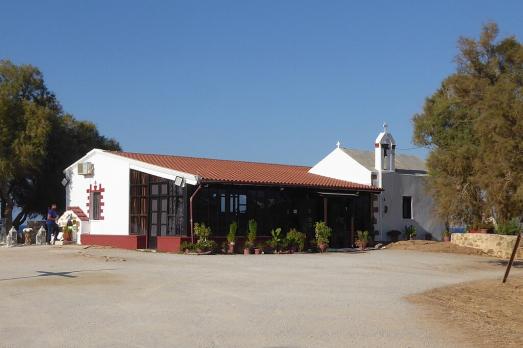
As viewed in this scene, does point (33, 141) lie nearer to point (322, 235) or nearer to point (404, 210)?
point (322, 235)

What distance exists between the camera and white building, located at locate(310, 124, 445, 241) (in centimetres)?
3322

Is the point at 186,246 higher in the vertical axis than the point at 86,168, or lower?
lower

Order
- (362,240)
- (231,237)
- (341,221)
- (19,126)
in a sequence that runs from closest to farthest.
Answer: (231,237) < (362,240) < (341,221) < (19,126)

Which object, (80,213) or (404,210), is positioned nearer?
(80,213)

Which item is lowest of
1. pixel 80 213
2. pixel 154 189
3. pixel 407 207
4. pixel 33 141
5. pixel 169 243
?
pixel 169 243

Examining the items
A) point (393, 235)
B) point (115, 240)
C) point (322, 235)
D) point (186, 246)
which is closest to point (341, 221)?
point (322, 235)

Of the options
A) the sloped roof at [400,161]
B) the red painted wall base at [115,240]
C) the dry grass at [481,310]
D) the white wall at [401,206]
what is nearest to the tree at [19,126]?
the red painted wall base at [115,240]

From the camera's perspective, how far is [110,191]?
97.8 ft

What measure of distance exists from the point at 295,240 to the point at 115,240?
792 cm

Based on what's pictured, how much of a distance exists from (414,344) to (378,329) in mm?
1037

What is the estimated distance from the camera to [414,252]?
28.8 metres

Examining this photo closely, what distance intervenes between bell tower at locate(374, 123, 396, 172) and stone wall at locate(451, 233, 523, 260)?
5063 millimetres

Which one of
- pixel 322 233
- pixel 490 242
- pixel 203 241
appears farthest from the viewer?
pixel 490 242

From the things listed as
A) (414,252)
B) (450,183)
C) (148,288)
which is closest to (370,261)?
(450,183)
